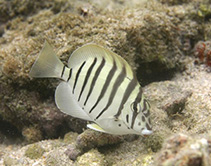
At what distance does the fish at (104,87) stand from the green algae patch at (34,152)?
4.63 feet

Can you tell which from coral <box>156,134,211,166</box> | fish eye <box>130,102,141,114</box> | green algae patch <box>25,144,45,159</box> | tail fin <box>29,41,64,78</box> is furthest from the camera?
green algae patch <box>25,144,45,159</box>

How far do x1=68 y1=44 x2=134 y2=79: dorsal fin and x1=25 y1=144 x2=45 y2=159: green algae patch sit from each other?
66.6 inches

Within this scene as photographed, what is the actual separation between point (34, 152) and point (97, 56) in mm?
1987

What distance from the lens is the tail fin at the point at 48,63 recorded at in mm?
2133

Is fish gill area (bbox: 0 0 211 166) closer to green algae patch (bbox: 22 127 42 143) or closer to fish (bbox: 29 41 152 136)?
green algae patch (bbox: 22 127 42 143)

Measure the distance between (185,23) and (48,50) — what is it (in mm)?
3369

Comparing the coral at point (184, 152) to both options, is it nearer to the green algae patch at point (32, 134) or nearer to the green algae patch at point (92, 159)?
the green algae patch at point (92, 159)

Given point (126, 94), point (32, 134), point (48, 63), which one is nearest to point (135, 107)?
point (126, 94)

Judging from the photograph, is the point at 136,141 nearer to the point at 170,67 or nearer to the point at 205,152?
the point at 205,152

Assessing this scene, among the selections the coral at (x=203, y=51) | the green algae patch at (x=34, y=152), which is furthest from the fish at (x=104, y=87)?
the coral at (x=203, y=51)

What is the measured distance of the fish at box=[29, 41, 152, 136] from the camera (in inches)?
77.0

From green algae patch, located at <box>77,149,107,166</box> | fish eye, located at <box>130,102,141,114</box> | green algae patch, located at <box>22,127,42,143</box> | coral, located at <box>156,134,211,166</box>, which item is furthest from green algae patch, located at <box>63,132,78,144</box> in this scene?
coral, located at <box>156,134,211,166</box>

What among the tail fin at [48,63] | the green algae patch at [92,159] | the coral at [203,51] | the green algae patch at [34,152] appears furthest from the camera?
the coral at [203,51]

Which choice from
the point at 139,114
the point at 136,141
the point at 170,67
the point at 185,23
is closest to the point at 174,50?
the point at 170,67
